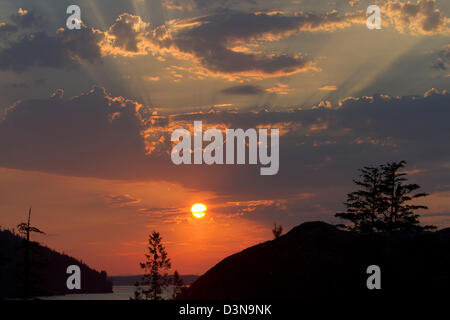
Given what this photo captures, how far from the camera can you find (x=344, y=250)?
2714 cm

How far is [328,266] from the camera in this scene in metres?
26.1

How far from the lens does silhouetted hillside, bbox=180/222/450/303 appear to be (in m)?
25.3

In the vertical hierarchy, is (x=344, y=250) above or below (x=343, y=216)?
below

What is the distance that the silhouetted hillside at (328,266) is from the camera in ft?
83.1

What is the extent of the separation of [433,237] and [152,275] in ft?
194
